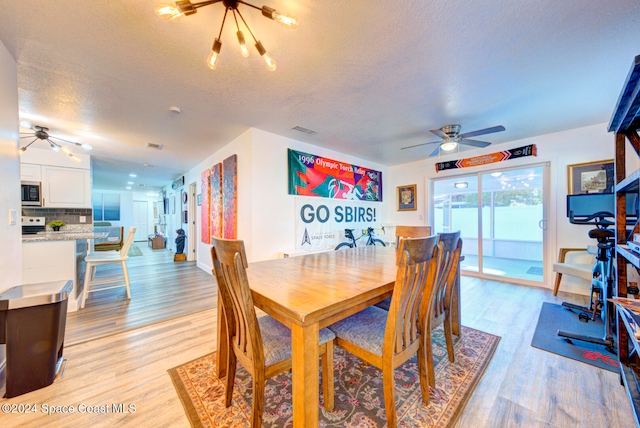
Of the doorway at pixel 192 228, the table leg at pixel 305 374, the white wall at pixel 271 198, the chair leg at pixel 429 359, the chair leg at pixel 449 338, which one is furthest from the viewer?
the doorway at pixel 192 228

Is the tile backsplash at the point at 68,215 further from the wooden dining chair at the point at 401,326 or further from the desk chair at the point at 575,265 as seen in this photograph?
the desk chair at the point at 575,265

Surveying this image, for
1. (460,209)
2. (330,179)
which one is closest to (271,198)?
(330,179)

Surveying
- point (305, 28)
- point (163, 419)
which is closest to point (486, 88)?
point (305, 28)

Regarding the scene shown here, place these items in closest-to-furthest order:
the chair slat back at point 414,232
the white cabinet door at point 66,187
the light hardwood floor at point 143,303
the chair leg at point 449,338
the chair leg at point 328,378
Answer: the chair leg at point 328,378 → the chair leg at point 449,338 → the light hardwood floor at point 143,303 → the chair slat back at point 414,232 → the white cabinet door at point 66,187

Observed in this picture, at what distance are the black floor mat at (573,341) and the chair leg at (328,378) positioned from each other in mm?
1907

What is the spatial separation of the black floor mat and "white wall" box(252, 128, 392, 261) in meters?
3.07

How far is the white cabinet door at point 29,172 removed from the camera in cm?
411

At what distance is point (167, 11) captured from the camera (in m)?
1.14

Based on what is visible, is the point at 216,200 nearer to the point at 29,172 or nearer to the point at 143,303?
the point at 143,303

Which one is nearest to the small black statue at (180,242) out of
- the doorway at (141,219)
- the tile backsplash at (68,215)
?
the tile backsplash at (68,215)

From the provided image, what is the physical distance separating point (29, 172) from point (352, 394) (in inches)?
252

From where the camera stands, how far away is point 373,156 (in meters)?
4.76

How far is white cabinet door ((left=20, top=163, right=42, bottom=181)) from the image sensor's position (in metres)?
4.11

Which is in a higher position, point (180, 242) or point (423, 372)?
point (180, 242)
